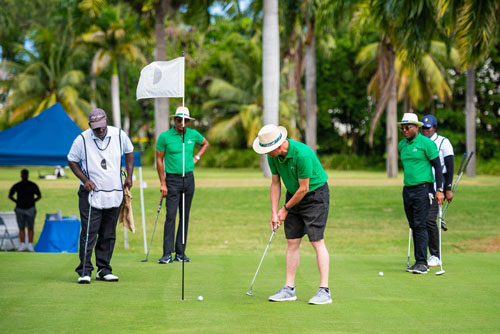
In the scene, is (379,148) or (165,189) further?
(379,148)

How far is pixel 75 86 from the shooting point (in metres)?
56.6

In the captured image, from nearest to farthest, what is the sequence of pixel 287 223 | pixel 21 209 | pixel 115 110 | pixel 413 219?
pixel 287 223 < pixel 413 219 < pixel 21 209 < pixel 115 110

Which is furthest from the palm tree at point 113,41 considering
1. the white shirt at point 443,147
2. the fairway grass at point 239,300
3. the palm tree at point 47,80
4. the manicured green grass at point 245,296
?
the fairway grass at point 239,300

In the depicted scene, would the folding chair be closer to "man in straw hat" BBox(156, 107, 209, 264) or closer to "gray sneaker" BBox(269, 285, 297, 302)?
"man in straw hat" BBox(156, 107, 209, 264)

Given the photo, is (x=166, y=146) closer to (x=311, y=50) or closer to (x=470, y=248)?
(x=470, y=248)

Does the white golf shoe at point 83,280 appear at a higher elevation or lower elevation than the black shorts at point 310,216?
lower

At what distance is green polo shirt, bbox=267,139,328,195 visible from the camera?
7.02 m

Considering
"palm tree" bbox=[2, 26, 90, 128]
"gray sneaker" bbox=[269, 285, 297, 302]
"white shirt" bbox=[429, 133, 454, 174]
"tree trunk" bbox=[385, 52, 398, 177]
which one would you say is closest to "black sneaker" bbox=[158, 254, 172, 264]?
"gray sneaker" bbox=[269, 285, 297, 302]

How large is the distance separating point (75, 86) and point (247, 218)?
39.5 meters

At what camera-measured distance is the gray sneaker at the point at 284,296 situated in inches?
290

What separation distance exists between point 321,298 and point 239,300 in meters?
0.84

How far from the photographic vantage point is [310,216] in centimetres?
729

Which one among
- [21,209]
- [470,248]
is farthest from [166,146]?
[470,248]

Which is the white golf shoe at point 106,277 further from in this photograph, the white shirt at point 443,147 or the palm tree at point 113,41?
the palm tree at point 113,41
